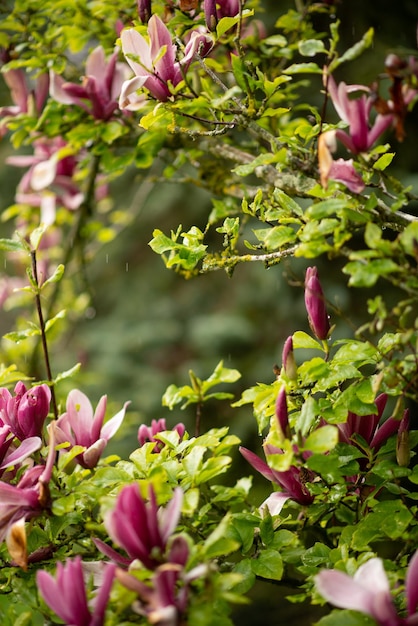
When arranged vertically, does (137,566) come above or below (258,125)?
below

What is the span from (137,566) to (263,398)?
214 mm

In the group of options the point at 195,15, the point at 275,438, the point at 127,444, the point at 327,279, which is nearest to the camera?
→ the point at 275,438

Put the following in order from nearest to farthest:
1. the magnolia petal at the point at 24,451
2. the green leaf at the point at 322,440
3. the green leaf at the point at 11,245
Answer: the green leaf at the point at 322,440 < the magnolia petal at the point at 24,451 < the green leaf at the point at 11,245

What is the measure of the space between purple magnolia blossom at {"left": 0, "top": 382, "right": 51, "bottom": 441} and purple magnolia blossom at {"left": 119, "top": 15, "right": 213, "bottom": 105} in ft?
1.15

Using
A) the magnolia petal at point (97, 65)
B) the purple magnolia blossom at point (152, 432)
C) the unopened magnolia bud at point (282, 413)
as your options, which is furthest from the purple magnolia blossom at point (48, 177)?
the unopened magnolia bud at point (282, 413)

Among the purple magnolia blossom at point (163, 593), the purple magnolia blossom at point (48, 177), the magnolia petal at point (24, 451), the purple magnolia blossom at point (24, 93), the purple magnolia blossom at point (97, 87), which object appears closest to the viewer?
the purple magnolia blossom at point (163, 593)

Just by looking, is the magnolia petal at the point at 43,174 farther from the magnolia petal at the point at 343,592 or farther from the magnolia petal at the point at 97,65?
the magnolia petal at the point at 343,592

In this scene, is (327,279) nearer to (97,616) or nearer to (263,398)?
(263,398)

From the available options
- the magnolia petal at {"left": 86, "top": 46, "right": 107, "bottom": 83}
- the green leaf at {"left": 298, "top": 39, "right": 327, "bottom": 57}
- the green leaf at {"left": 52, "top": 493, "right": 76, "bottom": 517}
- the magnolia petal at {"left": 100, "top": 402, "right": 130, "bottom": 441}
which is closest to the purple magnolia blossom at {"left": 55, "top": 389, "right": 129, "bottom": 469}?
the magnolia petal at {"left": 100, "top": 402, "right": 130, "bottom": 441}

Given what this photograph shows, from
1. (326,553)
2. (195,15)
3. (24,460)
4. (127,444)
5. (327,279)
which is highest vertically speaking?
(195,15)

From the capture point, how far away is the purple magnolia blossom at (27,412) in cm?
74

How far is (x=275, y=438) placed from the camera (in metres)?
0.64

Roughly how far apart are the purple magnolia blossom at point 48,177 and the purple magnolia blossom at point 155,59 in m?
0.55

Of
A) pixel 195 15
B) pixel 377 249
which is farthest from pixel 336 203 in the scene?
pixel 195 15
